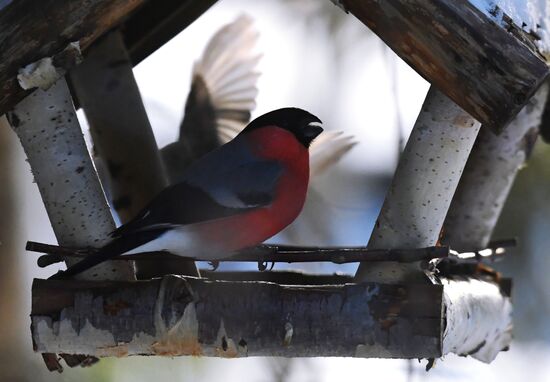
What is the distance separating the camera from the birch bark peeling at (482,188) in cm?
251

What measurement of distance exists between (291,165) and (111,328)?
535mm

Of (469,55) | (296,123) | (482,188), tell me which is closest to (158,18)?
(296,123)

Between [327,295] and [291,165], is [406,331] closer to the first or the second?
[327,295]

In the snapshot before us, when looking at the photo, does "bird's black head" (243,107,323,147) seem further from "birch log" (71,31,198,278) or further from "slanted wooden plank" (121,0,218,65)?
"slanted wooden plank" (121,0,218,65)

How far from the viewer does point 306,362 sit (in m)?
2.91

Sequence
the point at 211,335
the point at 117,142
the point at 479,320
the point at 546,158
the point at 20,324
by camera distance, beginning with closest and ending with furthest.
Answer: the point at 211,335 → the point at 479,320 → the point at 117,142 → the point at 20,324 → the point at 546,158

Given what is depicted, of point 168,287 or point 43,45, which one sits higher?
point 43,45

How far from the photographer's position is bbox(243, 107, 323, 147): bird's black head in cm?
210

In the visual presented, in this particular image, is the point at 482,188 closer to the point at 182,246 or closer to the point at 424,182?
the point at 424,182

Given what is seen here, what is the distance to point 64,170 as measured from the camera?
1.79 m

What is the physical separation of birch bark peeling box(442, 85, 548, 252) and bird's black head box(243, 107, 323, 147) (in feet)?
1.86

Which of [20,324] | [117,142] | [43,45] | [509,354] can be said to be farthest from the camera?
[509,354]

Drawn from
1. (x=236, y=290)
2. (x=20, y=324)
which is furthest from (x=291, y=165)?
(x=20, y=324)

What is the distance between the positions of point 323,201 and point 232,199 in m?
1.51
